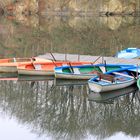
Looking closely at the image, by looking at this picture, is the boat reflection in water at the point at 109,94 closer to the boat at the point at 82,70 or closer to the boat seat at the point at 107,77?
the boat seat at the point at 107,77

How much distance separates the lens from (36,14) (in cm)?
10962

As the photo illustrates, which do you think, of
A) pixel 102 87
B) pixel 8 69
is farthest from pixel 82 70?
pixel 8 69

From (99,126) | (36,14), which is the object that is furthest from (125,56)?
(36,14)

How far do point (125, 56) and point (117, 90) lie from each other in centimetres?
983

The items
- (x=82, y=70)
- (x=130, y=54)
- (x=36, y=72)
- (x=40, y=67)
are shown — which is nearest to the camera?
(x=82, y=70)

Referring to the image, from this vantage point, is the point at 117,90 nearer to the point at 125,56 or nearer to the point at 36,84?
the point at 36,84

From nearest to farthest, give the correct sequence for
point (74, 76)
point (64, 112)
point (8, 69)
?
point (64, 112)
point (74, 76)
point (8, 69)

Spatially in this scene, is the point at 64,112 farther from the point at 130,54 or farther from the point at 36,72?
the point at 130,54

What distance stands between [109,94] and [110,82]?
61cm

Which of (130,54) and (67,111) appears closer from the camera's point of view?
(67,111)

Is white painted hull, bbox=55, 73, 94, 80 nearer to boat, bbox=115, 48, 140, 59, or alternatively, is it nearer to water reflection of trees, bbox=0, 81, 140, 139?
water reflection of trees, bbox=0, 81, 140, 139

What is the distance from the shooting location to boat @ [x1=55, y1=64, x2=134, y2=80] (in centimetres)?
2456

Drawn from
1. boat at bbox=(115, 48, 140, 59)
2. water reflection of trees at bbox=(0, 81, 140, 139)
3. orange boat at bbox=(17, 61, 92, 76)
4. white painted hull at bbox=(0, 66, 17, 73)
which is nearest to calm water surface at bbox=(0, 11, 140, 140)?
water reflection of trees at bbox=(0, 81, 140, 139)

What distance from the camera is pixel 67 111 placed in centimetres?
1941
